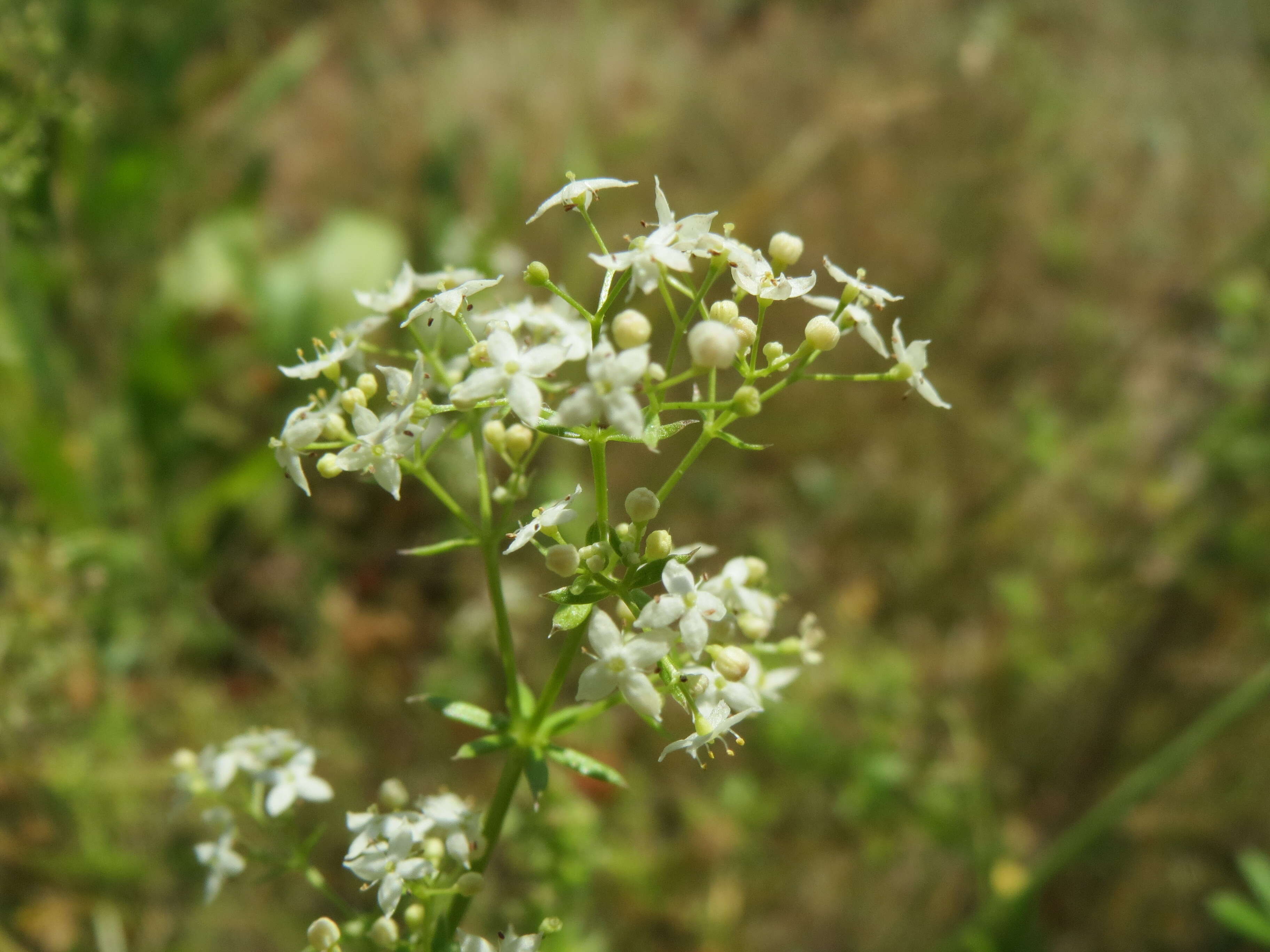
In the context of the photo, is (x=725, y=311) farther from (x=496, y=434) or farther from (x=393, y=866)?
(x=393, y=866)

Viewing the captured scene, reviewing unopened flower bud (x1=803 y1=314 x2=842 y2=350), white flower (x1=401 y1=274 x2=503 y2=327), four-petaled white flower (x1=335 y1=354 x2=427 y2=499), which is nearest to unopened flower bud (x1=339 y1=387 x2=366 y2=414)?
four-petaled white flower (x1=335 y1=354 x2=427 y2=499)

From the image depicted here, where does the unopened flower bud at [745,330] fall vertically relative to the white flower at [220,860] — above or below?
above

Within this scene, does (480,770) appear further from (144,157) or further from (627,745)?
(144,157)

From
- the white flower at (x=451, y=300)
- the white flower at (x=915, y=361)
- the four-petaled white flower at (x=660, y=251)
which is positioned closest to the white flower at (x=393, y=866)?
the white flower at (x=451, y=300)

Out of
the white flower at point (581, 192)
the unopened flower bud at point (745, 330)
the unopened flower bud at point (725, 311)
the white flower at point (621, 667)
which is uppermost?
the white flower at point (581, 192)

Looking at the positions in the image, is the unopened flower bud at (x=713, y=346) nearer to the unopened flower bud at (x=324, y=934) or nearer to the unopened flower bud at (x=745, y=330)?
the unopened flower bud at (x=745, y=330)

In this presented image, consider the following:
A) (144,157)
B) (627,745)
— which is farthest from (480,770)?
(144,157)
